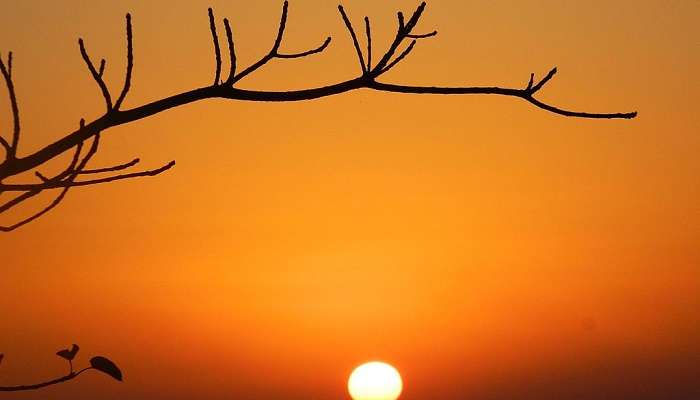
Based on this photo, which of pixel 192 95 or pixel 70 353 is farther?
pixel 70 353

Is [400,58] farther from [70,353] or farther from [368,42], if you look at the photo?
[70,353]

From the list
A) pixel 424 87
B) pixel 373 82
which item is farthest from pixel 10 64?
pixel 424 87

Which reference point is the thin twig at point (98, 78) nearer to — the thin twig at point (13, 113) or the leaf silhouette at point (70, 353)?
the thin twig at point (13, 113)

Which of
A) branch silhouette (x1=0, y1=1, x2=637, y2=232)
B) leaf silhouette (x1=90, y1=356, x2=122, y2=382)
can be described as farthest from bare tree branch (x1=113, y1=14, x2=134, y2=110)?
leaf silhouette (x1=90, y1=356, x2=122, y2=382)

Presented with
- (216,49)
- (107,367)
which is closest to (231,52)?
(216,49)

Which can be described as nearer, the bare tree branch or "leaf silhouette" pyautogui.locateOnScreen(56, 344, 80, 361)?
the bare tree branch

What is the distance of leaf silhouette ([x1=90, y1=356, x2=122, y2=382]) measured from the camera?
2.35 m

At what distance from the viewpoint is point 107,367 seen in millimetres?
2379

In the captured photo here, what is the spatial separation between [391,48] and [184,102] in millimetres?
371

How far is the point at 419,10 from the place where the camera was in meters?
1.49

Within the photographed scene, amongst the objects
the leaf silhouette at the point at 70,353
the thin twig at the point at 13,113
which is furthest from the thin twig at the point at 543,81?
the leaf silhouette at the point at 70,353

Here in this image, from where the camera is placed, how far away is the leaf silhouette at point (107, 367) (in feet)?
7.72

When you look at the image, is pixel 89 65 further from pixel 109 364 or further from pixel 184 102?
pixel 109 364

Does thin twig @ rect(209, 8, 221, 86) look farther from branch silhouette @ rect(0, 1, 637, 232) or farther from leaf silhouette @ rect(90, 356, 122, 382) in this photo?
leaf silhouette @ rect(90, 356, 122, 382)
